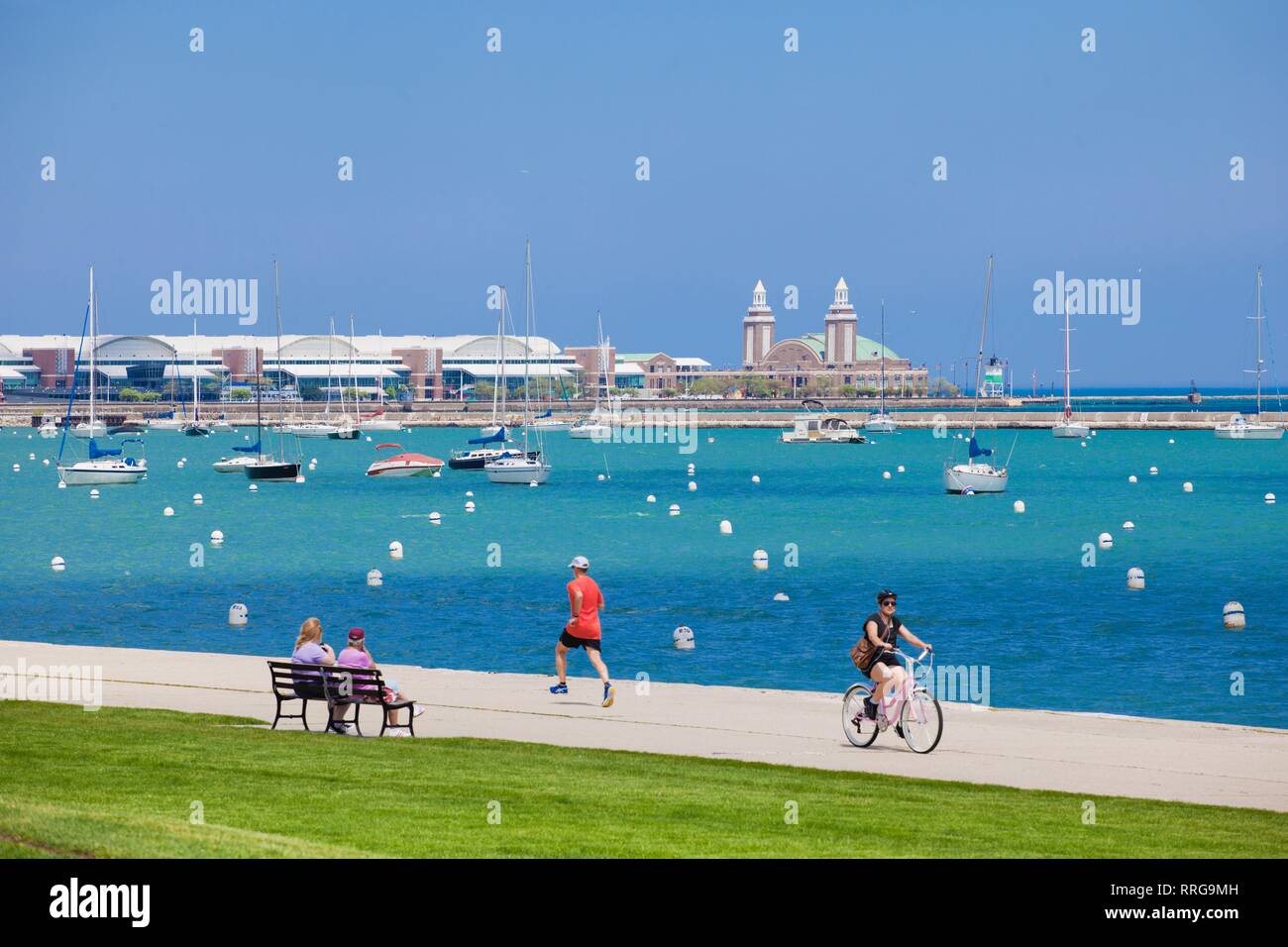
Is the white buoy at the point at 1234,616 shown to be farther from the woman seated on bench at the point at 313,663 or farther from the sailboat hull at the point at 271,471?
the sailboat hull at the point at 271,471

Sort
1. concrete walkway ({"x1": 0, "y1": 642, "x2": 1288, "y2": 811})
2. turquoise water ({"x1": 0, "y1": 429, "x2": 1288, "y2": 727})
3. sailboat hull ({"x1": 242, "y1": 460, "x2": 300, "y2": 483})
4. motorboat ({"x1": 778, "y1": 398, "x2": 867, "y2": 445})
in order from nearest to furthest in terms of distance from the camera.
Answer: concrete walkway ({"x1": 0, "y1": 642, "x2": 1288, "y2": 811})
turquoise water ({"x1": 0, "y1": 429, "x2": 1288, "y2": 727})
sailboat hull ({"x1": 242, "y1": 460, "x2": 300, "y2": 483})
motorboat ({"x1": 778, "y1": 398, "x2": 867, "y2": 445})

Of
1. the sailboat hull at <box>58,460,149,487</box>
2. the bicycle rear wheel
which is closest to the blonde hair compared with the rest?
the bicycle rear wheel

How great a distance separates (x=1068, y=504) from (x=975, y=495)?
695cm

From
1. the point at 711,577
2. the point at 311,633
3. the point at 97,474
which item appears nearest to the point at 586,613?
the point at 311,633

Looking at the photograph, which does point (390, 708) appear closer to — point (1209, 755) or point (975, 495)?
point (1209, 755)

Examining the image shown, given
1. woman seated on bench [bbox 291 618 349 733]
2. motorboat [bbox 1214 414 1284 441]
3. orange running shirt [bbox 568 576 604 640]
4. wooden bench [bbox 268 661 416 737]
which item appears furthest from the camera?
motorboat [bbox 1214 414 1284 441]

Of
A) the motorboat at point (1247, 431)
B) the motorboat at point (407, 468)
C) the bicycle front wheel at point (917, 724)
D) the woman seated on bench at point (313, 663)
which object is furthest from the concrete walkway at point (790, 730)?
the motorboat at point (1247, 431)

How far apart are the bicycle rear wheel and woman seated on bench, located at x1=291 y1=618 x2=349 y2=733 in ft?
19.4

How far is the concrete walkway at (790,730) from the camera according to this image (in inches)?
672

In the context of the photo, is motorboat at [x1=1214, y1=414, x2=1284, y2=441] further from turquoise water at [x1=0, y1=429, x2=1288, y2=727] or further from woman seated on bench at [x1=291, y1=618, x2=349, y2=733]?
woman seated on bench at [x1=291, y1=618, x2=349, y2=733]

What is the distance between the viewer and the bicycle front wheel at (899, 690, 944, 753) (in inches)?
721

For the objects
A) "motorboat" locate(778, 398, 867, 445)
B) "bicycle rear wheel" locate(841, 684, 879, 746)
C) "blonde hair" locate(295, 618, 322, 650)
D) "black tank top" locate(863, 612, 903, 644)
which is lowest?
"bicycle rear wheel" locate(841, 684, 879, 746)

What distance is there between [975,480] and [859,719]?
77944 millimetres

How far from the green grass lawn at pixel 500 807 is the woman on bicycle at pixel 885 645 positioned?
6.07 ft
